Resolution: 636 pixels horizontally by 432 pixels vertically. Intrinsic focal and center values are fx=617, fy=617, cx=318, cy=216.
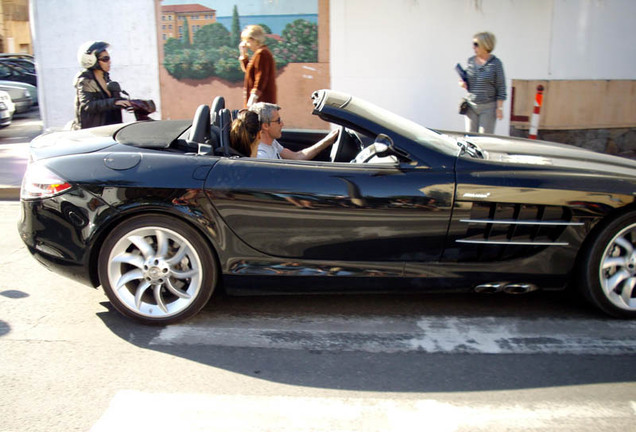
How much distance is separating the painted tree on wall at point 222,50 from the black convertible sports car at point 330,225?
6332 mm

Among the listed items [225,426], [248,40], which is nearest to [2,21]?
[248,40]

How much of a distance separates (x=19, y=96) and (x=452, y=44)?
1016 cm

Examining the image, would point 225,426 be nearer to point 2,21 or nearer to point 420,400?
point 420,400

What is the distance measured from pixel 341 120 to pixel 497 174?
1002 millimetres

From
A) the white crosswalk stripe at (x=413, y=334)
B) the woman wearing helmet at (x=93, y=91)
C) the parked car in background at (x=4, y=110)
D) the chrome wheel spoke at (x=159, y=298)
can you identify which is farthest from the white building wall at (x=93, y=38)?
the white crosswalk stripe at (x=413, y=334)

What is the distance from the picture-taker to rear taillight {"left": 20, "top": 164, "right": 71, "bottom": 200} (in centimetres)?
372

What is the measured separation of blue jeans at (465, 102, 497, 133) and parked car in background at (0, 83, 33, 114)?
11.1 m

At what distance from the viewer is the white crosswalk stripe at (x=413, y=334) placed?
352 centimetres

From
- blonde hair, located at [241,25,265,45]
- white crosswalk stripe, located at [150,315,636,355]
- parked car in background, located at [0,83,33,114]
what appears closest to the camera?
white crosswalk stripe, located at [150,315,636,355]

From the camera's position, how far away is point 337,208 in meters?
3.62

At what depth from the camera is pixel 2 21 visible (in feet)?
77.6

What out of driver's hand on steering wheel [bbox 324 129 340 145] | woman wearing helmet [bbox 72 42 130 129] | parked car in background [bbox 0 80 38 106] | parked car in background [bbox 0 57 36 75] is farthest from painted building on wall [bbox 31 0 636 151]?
parked car in background [bbox 0 57 36 75]

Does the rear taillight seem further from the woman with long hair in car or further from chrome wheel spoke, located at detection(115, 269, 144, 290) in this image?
the woman with long hair in car

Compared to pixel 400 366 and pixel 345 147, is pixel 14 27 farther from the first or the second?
pixel 400 366
